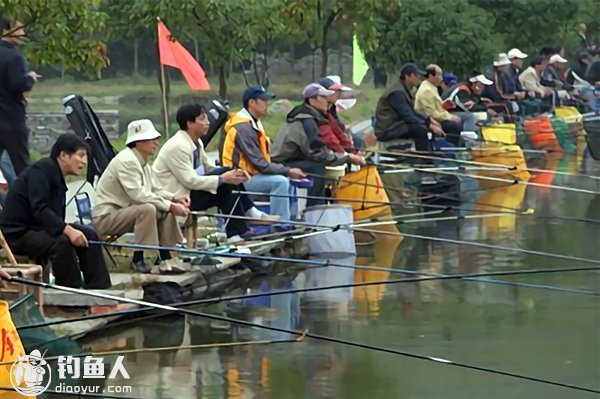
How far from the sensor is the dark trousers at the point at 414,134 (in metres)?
16.4

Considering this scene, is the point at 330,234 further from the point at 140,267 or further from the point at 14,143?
the point at 14,143

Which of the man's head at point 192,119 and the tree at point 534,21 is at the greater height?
the tree at point 534,21

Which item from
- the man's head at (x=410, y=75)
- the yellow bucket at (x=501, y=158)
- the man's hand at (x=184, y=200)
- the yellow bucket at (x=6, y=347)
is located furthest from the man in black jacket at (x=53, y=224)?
the yellow bucket at (x=501, y=158)

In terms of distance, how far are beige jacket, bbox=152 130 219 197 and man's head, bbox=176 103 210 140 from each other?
0.59ft

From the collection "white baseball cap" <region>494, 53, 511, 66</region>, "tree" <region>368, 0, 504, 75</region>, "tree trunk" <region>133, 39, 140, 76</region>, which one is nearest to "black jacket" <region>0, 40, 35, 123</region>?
"tree trunk" <region>133, 39, 140, 76</region>

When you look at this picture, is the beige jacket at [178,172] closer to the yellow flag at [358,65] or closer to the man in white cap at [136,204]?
the man in white cap at [136,204]

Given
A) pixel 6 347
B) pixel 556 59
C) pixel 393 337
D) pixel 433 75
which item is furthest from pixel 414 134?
pixel 6 347

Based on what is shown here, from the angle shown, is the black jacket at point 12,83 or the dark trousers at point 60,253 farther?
the black jacket at point 12,83

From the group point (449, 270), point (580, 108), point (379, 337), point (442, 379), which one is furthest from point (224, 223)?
point (580, 108)

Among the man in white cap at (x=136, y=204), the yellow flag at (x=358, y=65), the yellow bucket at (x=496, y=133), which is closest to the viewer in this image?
the man in white cap at (x=136, y=204)

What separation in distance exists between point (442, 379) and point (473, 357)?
57 centimetres

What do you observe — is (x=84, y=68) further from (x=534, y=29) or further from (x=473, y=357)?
(x=534, y=29)

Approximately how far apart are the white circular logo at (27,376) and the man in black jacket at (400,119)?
987cm

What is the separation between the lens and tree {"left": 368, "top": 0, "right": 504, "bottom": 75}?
22.6 metres
